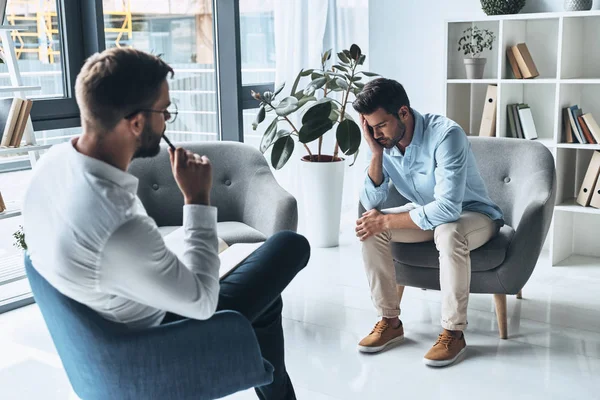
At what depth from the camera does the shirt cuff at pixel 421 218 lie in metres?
2.70

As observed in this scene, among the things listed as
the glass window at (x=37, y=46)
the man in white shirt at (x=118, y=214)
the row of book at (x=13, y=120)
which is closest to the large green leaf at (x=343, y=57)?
the glass window at (x=37, y=46)

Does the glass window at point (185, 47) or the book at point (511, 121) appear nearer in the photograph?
the book at point (511, 121)

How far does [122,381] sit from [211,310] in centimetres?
25

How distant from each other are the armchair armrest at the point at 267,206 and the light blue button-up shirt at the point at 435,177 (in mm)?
321

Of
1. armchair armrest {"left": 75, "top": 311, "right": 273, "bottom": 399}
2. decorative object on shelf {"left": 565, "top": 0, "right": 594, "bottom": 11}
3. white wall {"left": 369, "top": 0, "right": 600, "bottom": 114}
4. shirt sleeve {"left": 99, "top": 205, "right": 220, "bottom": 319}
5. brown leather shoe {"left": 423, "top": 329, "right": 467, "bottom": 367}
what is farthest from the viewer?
white wall {"left": 369, "top": 0, "right": 600, "bottom": 114}

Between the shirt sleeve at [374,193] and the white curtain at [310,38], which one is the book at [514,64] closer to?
the white curtain at [310,38]

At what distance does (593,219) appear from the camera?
410 cm

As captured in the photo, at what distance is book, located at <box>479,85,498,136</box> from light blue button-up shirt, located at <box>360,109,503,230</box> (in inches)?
53.9

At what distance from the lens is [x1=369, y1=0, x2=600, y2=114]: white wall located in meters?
4.48

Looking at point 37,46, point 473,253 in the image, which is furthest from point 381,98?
point 37,46

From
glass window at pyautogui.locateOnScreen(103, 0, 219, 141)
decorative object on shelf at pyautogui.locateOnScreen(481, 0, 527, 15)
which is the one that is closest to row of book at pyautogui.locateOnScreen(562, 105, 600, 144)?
decorative object on shelf at pyautogui.locateOnScreen(481, 0, 527, 15)

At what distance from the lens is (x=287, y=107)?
3.99m

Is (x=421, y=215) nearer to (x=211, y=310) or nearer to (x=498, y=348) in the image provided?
(x=498, y=348)

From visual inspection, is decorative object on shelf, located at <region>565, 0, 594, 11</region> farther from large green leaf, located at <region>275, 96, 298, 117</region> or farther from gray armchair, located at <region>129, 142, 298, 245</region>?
gray armchair, located at <region>129, 142, 298, 245</region>
